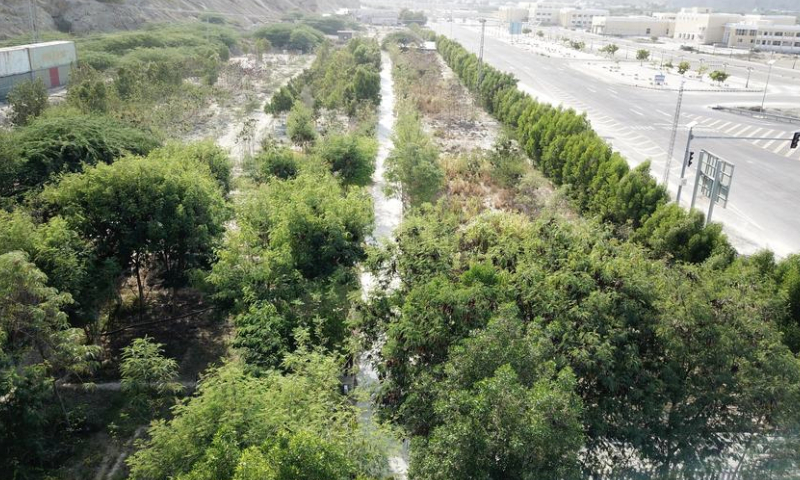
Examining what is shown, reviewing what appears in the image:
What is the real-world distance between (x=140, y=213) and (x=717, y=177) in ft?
58.4

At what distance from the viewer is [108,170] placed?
15.0 meters

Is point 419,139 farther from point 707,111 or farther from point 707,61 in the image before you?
point 707,61

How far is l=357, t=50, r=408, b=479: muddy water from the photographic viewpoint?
11.2 m

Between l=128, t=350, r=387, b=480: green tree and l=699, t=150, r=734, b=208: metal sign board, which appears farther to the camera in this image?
l=699, t=150, r=734, b=208: metal sign board

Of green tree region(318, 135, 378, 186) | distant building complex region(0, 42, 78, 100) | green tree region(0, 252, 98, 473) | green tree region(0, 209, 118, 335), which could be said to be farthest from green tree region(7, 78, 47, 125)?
green tree region(0, 252, 98, 473)

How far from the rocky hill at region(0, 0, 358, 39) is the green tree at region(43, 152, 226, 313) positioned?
43588 millimetres

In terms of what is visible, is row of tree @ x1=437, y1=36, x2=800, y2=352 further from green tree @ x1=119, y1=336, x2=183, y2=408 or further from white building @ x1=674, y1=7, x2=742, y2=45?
white building @ x1=674, y1=7, x2=742, y2=45

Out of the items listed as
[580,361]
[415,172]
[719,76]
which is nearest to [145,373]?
[580,361]

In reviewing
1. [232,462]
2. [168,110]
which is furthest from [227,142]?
[232,462]

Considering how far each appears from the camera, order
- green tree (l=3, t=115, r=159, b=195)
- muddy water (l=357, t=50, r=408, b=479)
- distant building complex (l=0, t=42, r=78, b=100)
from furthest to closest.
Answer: distant building complex (l=0, t=42, r=78, b=100), green tree (l=3, t=115, r=159, b=195), muddy water (l=357, t=50, r=408, b=479)

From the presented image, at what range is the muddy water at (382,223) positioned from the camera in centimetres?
1123

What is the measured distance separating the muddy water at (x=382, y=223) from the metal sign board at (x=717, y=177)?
1094 cm

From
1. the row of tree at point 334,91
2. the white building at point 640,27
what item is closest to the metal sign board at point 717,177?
the row of tree at point 334,91

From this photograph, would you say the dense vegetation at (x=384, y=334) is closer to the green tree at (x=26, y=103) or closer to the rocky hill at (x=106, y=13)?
the green tree at (x=26, y=103)
